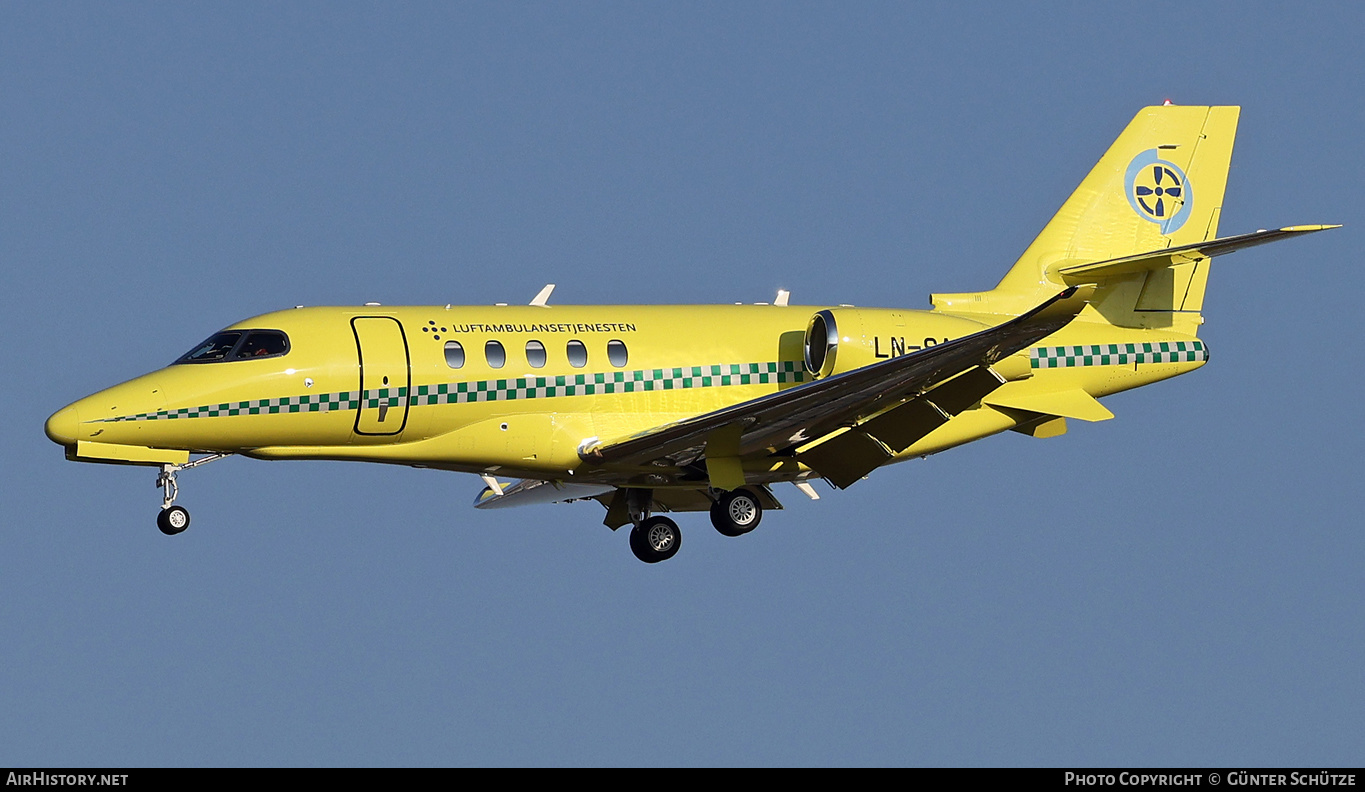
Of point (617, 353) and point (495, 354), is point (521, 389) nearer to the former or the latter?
point (495, 354)

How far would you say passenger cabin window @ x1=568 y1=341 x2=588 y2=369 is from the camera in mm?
29531

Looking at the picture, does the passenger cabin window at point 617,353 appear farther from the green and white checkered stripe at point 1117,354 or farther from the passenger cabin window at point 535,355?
the green and white checkered stripe at point 1117,354

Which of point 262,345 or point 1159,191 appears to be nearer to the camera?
point 262,345

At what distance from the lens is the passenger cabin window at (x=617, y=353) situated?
1172 inches

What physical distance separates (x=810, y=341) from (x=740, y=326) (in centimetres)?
109

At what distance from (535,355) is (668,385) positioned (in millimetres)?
2022

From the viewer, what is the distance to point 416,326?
2898cm

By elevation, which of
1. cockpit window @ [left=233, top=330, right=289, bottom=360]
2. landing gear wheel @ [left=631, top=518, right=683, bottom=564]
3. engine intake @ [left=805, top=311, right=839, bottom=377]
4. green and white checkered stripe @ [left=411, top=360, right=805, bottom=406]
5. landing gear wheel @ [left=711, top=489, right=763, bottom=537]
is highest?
engine intake @ [left=805, top=311, right=839, bottom=377]

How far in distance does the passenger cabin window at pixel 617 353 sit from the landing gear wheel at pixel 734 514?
8.15ft

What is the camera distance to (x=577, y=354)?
29.6m

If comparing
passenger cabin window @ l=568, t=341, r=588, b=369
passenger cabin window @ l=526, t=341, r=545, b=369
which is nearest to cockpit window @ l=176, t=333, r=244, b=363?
passenger cabin window @ l=526, t=341, r=545, b=369

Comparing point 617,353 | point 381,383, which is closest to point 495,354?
point 381,383

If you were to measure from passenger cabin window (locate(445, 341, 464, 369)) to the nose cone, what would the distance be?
494 cm

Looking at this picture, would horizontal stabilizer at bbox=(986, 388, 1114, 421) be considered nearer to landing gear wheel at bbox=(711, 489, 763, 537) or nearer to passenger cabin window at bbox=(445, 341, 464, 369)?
landing gear wheel at bbox=(711, 489, 763, 537)
